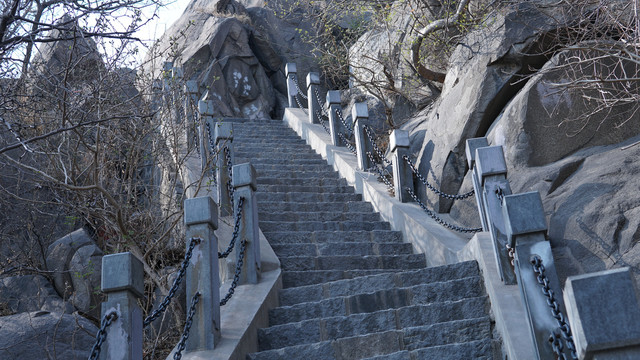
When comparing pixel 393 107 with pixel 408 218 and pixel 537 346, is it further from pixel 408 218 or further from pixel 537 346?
pixel 537 346

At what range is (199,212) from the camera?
4809mm

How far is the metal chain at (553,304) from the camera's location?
9.83 feet

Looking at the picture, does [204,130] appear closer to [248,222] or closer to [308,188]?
[308,188]

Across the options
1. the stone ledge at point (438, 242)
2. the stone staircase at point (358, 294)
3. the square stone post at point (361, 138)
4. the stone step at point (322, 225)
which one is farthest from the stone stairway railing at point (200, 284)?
the square stone post at point (361, 138)

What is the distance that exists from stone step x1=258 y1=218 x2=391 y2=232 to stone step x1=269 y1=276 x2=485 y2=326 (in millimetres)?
2093

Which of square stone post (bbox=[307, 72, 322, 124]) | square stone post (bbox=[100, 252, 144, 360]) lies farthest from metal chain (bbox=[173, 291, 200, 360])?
square stone post (bbox=[307, 72, 322, 124])

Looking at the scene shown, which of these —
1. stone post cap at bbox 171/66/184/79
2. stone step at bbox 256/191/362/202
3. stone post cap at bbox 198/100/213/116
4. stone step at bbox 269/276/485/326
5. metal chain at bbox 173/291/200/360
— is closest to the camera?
metal chain at bbox 173/291/200/360

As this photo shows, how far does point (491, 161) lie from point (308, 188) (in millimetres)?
4387

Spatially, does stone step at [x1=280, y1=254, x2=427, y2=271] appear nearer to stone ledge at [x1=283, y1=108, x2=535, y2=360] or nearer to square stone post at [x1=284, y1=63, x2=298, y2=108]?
stone ledge at [x1=283, y1=108, x2=535, y2=360]

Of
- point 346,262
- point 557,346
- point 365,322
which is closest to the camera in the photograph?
point 557,346

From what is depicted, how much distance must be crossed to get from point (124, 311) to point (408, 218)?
14.4ft

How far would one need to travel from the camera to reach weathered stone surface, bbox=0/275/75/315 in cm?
832

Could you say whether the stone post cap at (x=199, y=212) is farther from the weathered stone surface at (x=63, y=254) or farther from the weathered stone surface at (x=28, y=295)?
the weathered stone surface at (x=63, y=254)

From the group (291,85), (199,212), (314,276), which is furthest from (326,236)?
(291,85)
